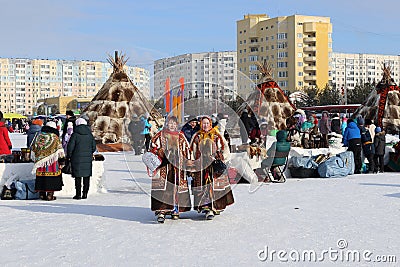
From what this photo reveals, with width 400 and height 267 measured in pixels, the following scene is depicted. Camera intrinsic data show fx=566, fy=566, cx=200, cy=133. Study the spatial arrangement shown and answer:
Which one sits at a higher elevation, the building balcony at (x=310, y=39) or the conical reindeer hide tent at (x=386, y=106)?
the building balcony at (x=310, y=39)

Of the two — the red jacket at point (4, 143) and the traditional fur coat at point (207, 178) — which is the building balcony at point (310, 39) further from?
the traditional fur coat at point (207, 178)

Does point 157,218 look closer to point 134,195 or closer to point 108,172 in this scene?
point 134,195

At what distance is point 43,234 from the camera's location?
6703mm

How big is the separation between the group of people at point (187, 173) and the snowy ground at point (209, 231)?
23 cm

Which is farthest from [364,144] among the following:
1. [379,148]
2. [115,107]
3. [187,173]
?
[115,107]

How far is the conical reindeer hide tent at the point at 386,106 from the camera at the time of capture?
24906 mm

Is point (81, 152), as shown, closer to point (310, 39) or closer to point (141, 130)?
point (141, 130)

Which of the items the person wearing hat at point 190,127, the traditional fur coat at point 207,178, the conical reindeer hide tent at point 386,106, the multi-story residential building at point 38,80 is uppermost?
the multi-story residential building at point 38,80

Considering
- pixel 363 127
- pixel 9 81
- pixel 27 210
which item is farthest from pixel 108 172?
pixel 9 81

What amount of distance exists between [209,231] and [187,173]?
0.99m

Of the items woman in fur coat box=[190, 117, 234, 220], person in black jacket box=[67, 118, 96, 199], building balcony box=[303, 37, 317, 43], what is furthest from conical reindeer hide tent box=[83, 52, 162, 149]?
building balcony box=[303, 37, 317, 43]

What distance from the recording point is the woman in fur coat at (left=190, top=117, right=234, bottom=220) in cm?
744

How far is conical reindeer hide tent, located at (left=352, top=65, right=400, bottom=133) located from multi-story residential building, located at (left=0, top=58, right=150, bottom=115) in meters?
100

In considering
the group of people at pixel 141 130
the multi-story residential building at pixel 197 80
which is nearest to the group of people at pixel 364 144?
the multi-story residential building at pixel 197 80
